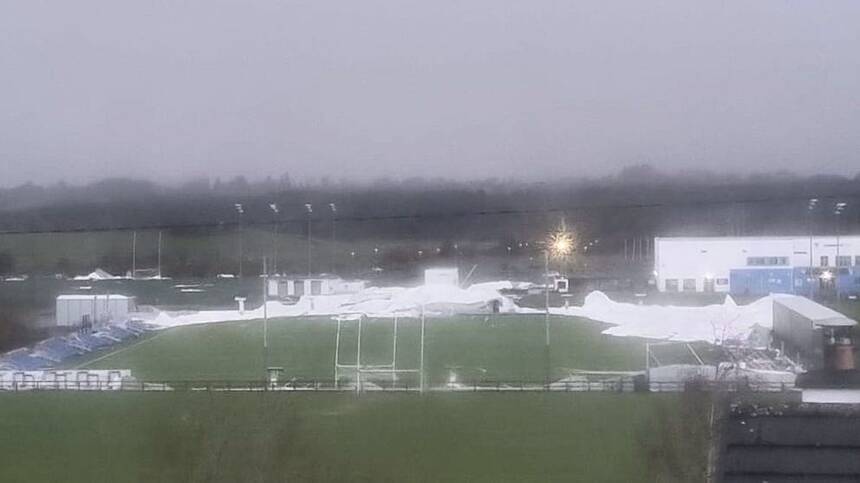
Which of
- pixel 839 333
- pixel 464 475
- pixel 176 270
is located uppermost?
pixel 176 270

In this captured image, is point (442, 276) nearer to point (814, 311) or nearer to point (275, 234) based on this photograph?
point (275, 234)

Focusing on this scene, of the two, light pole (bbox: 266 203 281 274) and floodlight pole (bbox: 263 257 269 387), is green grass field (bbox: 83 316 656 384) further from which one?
light pole (bbox: 266 203 281 274)

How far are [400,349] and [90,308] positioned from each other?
170 centimetres

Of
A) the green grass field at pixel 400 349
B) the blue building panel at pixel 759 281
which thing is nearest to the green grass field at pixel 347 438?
the green grass field at pixel 400 349

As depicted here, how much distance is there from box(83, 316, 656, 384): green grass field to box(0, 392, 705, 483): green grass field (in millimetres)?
270

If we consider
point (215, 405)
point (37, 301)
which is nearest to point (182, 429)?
point (215, 405)

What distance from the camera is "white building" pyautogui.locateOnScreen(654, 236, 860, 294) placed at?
4.18m

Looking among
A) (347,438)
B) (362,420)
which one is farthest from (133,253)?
(347,438)

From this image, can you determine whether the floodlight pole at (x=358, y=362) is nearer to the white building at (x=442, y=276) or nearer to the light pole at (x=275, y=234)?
the white building at (x=442, y=276)

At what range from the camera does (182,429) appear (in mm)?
3365

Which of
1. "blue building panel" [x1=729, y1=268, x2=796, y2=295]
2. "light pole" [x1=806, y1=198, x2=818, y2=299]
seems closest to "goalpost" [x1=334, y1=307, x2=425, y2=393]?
"blue building panel" [x1=729, y1=268, x2=796, y2=295]

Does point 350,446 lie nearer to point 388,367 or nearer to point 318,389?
point 318,389

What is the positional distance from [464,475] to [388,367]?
1.30 metres

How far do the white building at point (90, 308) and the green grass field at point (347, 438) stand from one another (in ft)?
1.72
